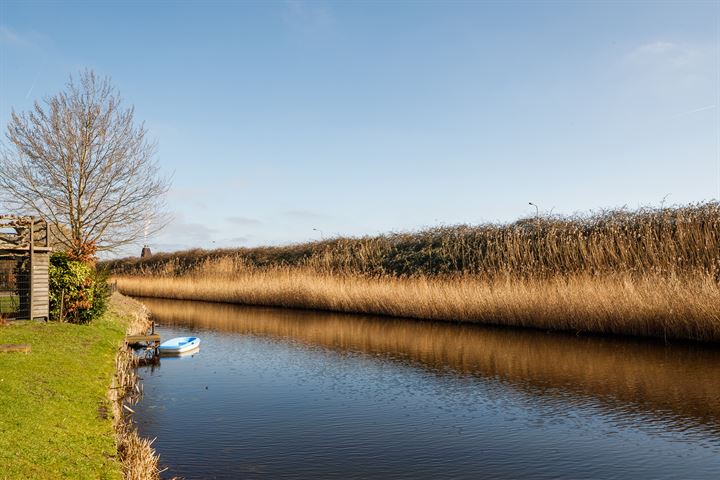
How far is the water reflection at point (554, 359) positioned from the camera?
436 inches

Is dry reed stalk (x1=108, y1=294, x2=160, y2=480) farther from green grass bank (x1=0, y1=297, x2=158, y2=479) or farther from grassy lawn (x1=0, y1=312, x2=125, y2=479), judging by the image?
grassy lawn (x1=0, y1=312, x2=125, y2=479)

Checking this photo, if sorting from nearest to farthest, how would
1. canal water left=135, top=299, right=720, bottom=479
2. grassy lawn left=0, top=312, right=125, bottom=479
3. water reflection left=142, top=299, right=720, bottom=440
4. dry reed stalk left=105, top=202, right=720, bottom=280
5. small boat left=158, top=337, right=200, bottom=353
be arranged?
1. grassy lawn left=0, top=312, right=125, bottom=479
2. canal water left=135, top=299, right=720, bottom=479
3. water reflection left=142, top=299, right=720, bottom=440
4. small boat left=158, top=337, right=200, bottom=353
5. dry reed stalk left=105, top=202, right=720, bottom=280

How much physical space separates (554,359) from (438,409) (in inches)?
230

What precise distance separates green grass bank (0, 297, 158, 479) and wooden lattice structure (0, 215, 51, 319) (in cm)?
278

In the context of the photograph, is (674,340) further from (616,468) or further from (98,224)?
(98,224)

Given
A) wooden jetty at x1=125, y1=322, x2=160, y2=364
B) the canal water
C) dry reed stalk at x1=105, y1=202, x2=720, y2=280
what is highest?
dry reed stalk at x1=105, y1=202, x2=720, y2=280

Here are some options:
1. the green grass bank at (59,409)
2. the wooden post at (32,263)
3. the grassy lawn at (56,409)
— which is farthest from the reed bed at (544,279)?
the wooden post at (32,263)

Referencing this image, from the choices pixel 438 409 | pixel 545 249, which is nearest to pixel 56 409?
pixel 438 409

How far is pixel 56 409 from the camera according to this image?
8.24 m

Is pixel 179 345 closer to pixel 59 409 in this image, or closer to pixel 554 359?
A: pixel 59 409

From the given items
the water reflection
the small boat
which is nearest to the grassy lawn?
the small boat

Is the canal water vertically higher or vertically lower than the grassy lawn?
lower

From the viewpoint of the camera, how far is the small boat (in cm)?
1714

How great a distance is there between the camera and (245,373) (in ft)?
47.6
